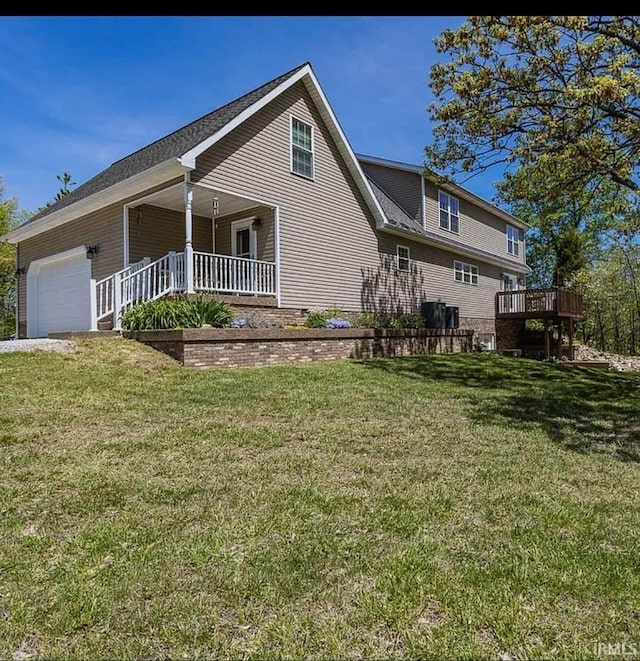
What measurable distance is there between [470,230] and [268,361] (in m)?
16.0

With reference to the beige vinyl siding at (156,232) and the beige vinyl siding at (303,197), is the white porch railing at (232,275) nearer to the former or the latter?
the beige vinyl siding at (303,197)

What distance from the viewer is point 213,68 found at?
533 centimetres

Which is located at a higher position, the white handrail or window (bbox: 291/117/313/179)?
window (bbox: 291/117/313/179)

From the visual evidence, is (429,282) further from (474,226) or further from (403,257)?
(474,226)

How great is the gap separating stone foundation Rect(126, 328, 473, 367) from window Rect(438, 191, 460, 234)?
838 centimetres

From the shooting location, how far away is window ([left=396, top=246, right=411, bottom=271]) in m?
17.7

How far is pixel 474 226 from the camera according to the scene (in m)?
23.2

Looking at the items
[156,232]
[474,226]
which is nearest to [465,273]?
[474,226]

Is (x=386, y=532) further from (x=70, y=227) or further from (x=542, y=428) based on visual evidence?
(x=70, y=227)

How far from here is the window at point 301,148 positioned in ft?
46.3

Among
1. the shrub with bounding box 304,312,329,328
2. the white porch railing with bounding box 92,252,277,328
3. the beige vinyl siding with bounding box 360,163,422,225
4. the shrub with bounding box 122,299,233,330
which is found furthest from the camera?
the beige vinyl siding with bounding box 360,163,422,225

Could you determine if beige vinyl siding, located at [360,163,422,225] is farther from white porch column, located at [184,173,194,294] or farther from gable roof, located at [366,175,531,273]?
white porch column, located at [184,173,194,294]

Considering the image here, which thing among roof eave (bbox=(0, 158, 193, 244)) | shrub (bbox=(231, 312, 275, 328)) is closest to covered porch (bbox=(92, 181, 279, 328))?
roof eave (bbox=(0, 158, 193, 244))

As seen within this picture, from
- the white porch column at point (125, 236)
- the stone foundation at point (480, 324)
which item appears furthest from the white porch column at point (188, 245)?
the stone foundation at point (480, 324)
